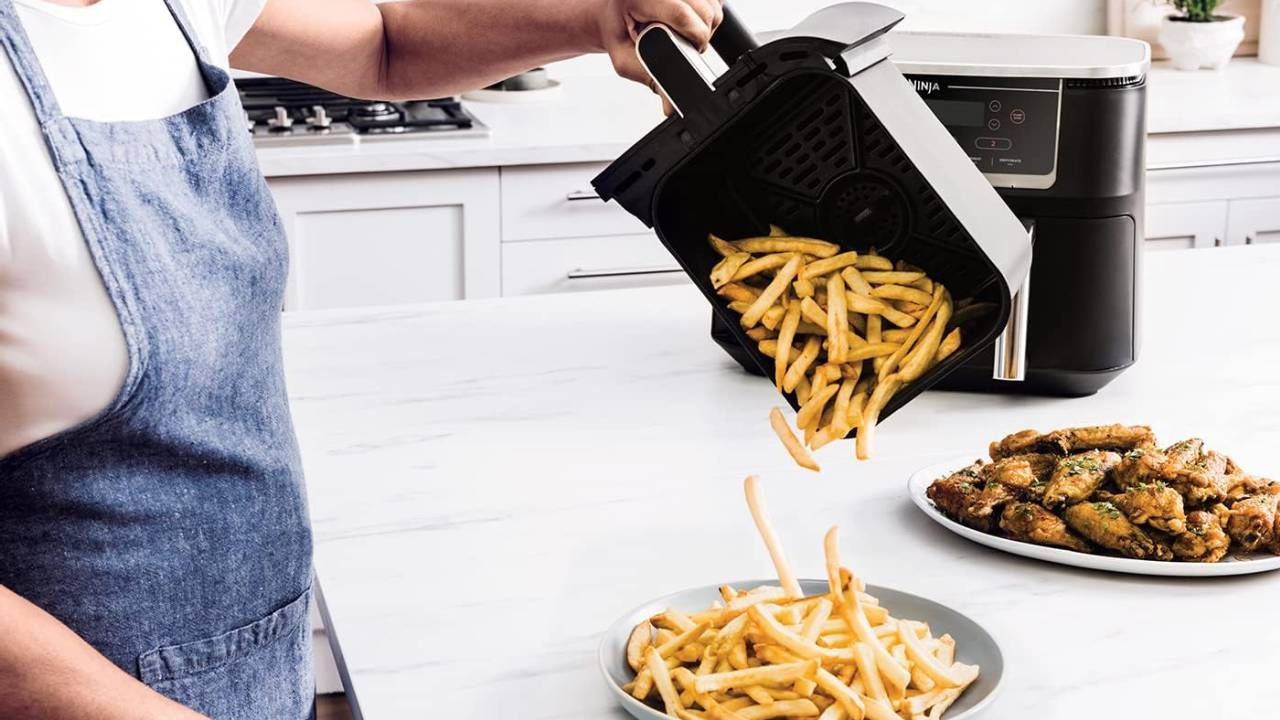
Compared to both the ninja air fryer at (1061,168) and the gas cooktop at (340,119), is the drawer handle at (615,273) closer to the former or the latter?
the gas cooktop at (340,119)

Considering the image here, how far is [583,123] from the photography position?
297cm

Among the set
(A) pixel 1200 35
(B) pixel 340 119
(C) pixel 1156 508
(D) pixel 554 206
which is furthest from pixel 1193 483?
(A) pixel 1200 35

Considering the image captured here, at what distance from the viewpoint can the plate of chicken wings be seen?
121 centimetres

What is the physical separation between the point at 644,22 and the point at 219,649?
23.7 inches

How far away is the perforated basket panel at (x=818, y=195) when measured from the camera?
3.81ft

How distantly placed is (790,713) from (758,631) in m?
0.07

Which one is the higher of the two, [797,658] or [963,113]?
[963,113]

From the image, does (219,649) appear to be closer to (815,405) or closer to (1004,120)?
(815,405)

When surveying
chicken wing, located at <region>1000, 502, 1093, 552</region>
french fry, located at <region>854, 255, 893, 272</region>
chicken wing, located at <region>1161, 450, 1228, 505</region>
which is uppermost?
french fry, located at <region>854, 255, 893, 272</region>

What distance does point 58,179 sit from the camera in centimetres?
94

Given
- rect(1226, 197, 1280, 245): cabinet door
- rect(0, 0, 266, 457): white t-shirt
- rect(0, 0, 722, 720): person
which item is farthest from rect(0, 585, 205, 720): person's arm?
rect(1226, 197, 1280, 245): cabinet door

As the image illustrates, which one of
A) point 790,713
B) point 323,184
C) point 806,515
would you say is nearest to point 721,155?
Answer: point 806,515

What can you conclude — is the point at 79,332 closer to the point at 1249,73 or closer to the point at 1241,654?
the point at 1241,654

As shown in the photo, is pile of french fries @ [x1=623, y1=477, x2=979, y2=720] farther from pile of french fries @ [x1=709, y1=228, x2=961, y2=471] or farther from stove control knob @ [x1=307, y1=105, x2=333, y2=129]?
stove control knob @ [x1=307, y1=105, x2=333, y2=129]
